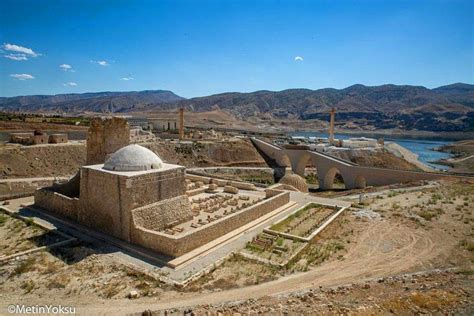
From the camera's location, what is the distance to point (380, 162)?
1442 inches

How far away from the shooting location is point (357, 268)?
9.59 meters

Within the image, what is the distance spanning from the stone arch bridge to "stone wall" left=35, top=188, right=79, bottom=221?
20.8 m

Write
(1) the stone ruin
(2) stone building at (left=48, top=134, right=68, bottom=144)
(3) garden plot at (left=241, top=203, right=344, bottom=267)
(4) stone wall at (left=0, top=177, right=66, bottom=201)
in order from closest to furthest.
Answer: (3) garden plot at (left=241, top=203, right=344, bottom=267) → (1) the stone ruin → (4) stone wall at (left=0, top=177, right=66, bottom=201) → (2) stone building at (left=48, top=134, right=68, bottom=144)

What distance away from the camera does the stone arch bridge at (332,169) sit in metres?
23.8

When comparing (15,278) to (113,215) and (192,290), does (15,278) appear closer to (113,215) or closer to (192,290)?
(113,215)

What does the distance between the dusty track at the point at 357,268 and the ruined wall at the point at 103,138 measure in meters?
9.33

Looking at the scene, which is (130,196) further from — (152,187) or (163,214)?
(163,214)

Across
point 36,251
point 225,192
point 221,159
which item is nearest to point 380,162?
point 221,159

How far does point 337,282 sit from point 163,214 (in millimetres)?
6365

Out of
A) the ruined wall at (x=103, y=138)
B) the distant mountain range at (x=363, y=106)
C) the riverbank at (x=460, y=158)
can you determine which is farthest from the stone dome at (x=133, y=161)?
the distant mountain range at (x=363, y=106)

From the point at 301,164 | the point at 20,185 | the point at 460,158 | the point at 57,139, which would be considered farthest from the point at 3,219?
the point at 460,158

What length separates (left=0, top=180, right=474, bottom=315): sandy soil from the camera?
7387mm

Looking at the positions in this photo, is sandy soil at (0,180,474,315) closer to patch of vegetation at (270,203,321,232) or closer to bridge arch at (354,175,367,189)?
patch of vegetation at (270,203,321,232)

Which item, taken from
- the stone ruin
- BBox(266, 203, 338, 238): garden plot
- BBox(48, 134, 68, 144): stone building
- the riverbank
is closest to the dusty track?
BBox(266, 203, 338, 238): garden plot
